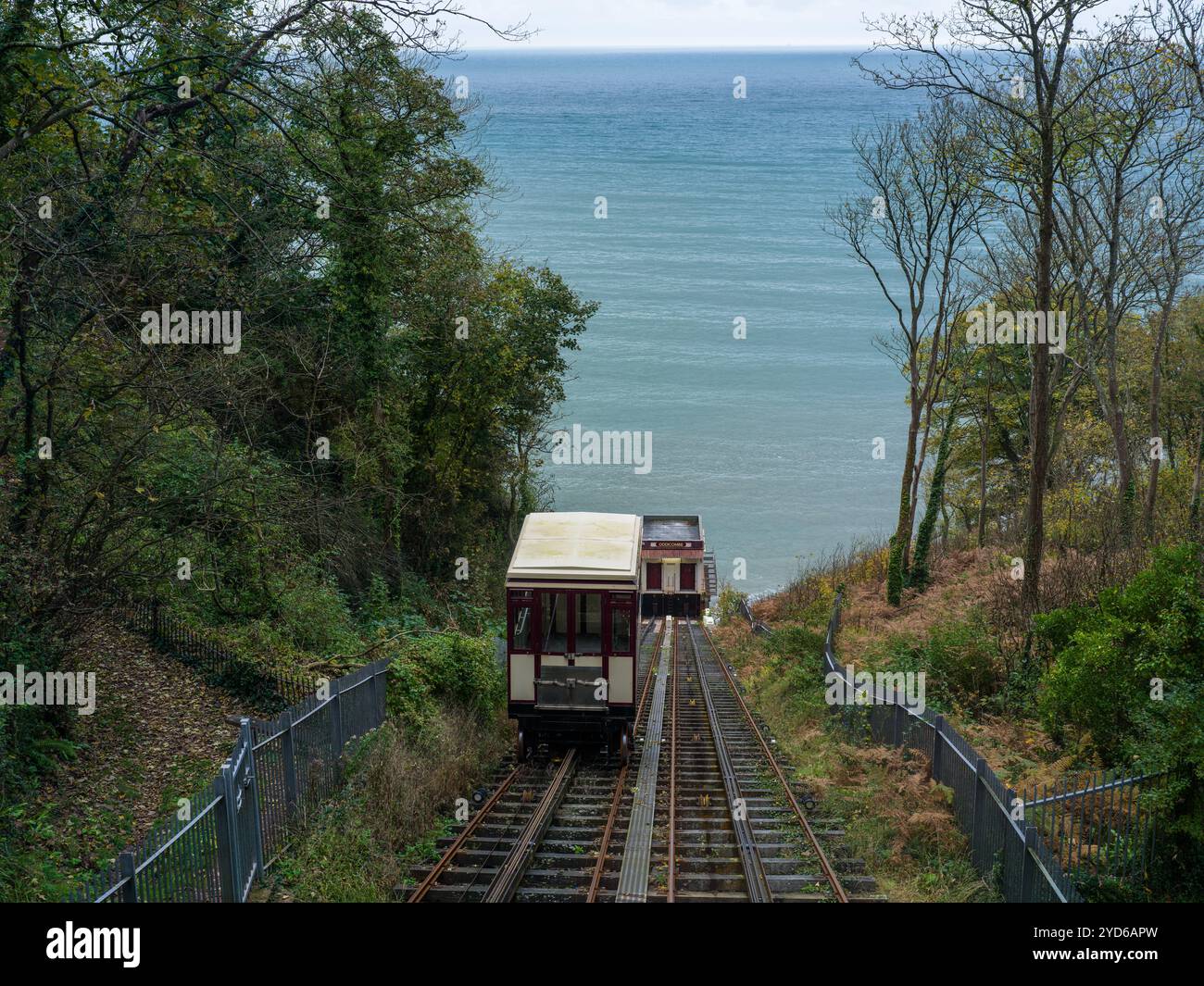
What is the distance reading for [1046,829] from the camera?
10.2 m

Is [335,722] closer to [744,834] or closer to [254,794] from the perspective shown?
[254,794]

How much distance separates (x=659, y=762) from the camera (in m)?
16.8

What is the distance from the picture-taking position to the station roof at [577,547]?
15.6 meters

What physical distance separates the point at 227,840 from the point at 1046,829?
820cm

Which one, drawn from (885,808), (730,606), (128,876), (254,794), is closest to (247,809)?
(254,794)

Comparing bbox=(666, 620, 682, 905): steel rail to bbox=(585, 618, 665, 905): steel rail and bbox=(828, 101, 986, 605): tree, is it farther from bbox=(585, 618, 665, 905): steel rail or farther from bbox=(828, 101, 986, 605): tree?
bbox=(828, 101, 986, 605): tree

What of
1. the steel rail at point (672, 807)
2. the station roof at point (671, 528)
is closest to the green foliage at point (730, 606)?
the station roof at point (671, 528)

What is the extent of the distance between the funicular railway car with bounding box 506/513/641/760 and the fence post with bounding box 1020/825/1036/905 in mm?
7398

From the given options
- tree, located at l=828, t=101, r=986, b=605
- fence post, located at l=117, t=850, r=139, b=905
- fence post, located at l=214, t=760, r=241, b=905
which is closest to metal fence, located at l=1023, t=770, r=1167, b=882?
fence post, located at l=214, t=760, r=241, b=905

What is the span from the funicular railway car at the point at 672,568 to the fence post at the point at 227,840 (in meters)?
33.5

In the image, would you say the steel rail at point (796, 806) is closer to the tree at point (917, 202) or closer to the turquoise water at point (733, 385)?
the tree at point (917, 202)

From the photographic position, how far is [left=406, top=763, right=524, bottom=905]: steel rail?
998cm

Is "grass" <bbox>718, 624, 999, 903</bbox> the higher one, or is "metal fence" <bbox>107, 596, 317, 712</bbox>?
"metal fence" <bbox>107, 596, 317, 712</bbox>
